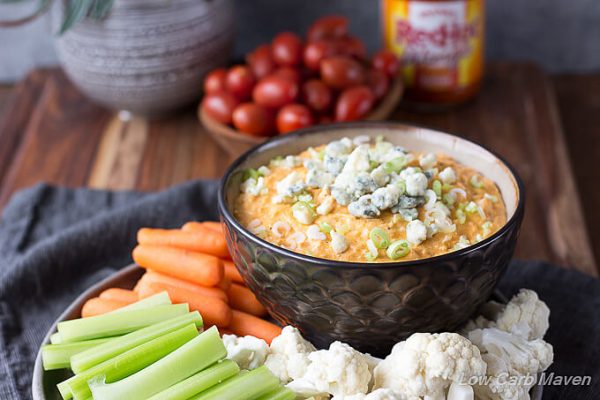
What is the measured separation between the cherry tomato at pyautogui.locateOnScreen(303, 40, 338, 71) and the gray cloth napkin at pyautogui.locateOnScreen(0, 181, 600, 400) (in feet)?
1.99

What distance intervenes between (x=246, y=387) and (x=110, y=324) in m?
0.35

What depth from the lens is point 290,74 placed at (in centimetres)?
255

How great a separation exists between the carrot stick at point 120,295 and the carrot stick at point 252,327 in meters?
0.23

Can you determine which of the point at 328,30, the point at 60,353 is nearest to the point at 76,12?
the point at 328,30

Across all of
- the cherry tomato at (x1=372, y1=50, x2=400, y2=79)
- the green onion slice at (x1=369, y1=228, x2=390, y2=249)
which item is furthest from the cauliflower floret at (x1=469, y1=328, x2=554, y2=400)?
the cherry tomato at (x1=372, y1=50, x2=400, y2=79)

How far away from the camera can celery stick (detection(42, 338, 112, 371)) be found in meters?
1.51

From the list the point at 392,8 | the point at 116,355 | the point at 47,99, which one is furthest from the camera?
the point at 47,99

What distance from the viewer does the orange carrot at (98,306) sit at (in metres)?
1.68

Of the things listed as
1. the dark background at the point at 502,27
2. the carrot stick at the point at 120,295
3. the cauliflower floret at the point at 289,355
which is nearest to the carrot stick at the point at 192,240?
the carrot stick at the point at 120,295

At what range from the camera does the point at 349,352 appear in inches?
54.5

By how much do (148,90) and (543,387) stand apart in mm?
1666

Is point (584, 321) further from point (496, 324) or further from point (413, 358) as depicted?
point (413, 358)

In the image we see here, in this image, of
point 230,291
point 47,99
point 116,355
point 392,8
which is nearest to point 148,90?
point 47,99

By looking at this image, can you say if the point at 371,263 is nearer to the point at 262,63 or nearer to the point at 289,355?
the point at 289,355
